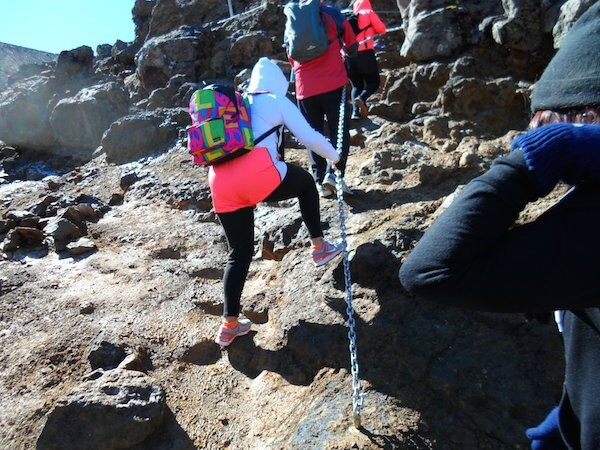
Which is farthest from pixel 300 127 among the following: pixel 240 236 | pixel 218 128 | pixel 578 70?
pixel 578 70

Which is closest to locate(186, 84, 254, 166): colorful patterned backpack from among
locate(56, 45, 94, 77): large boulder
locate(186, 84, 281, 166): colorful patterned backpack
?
locate(186, 84, 281, 166): colorful patterned backpack

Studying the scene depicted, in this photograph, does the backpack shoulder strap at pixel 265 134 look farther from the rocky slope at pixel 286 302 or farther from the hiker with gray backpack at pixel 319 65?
the hiker with gray backpack at pixel 319 65

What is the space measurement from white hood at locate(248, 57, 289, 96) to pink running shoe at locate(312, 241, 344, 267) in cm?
117

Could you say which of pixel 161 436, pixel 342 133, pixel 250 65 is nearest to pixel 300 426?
pixel 161 436

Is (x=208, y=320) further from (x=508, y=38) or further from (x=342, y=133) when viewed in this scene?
(x=508, y=38)

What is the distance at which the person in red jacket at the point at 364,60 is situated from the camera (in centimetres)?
541

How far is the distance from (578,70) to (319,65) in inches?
141

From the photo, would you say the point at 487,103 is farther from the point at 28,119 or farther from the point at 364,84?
the point at 28,119

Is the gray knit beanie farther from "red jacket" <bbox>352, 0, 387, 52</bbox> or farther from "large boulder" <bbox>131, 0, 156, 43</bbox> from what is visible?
"large boulder" <bbox>131, 0, 156, 43</bbox>

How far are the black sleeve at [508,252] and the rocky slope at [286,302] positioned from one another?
1.41m

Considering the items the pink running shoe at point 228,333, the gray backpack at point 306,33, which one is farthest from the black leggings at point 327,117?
the pink running shoe at point 228,333

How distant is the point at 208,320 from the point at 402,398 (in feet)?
6.13

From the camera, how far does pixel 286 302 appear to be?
3.71 m

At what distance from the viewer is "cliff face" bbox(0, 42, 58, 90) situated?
18809 mm
